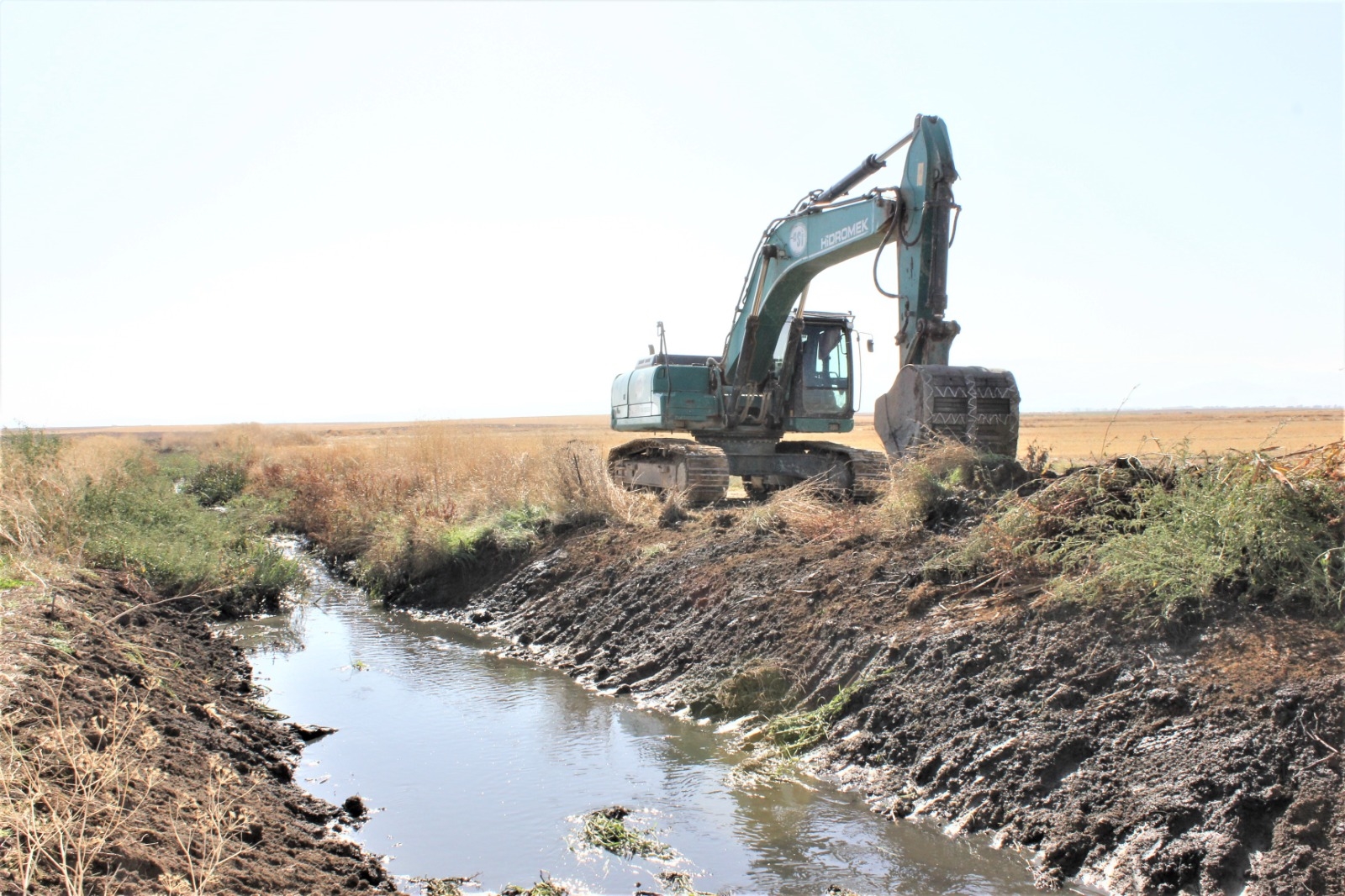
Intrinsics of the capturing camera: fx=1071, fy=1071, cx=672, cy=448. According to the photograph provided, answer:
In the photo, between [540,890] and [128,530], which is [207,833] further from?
[128,530]

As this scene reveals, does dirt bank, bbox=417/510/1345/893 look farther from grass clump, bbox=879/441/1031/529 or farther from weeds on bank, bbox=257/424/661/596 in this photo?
weeds on bank, bbox=257/424/661/596

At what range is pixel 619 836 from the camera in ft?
19.4

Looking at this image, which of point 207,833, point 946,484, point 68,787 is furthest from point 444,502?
point 207,833

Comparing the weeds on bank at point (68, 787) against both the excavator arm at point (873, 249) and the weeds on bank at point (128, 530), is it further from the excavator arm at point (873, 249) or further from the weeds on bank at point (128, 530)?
the excavator arm at point (873, 249)

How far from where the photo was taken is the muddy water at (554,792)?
18.0 ft

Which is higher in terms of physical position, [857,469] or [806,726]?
[857,469]

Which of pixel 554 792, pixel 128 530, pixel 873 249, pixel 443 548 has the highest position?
pixel 873 249

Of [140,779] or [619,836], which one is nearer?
[140,779]

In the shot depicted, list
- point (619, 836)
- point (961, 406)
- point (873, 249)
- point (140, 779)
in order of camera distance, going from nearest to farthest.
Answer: point (140, 779) < point (619, 836) < point (961, 406) < point (873, 249)

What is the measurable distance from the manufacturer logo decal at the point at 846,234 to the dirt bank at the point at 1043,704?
376 centimetres

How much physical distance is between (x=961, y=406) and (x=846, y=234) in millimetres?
3180

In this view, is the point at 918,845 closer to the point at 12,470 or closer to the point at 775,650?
the point at 775,650

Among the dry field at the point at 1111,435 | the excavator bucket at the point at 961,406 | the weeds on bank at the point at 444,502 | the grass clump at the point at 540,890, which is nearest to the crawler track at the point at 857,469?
the dry field at the point at 1111,435

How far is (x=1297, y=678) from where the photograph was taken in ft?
17.5
